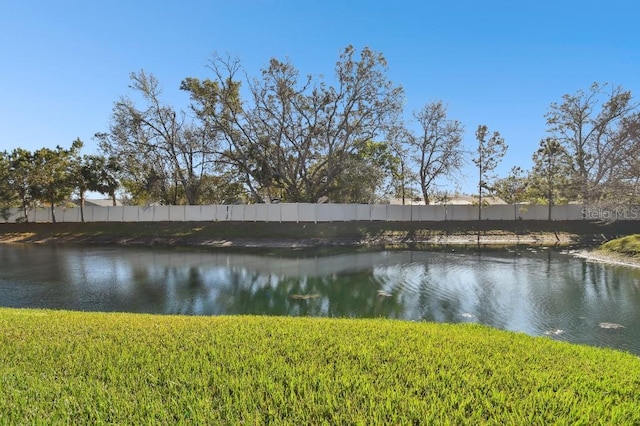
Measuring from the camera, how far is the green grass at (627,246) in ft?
73.9

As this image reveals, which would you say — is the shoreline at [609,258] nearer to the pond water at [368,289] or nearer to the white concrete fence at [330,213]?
the pond water at [368,289]

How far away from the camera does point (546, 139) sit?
43625mm

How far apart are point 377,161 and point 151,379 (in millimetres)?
44545

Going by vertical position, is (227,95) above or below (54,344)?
above

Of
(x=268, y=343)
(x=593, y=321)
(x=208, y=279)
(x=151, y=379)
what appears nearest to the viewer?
(x=151, y=379)

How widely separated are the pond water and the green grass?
2564 mm

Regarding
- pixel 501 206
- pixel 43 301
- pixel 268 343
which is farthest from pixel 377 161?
pixel 268 343

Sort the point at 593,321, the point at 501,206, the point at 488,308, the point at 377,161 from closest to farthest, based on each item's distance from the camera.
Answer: the point at 593,321 < the point at 488,308 < the point at 501,206 < the point at 377,161

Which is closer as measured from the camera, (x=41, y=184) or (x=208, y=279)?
(x=208, y=279)

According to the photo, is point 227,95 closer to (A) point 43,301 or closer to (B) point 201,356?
(A) point 43,301

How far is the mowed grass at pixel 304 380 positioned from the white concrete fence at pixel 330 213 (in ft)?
110

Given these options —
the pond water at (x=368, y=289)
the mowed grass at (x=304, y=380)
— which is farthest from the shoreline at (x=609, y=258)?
the mowed grass at (x=304, y=380)

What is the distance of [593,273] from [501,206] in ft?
83.1

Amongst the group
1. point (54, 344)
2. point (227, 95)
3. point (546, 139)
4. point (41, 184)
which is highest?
point (227, 95)
